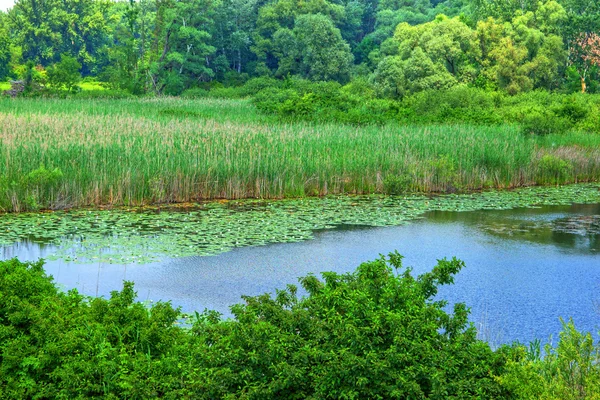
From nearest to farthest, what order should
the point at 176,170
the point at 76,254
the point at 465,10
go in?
the point at 76,254, the point at 176,170, the point at 465,10

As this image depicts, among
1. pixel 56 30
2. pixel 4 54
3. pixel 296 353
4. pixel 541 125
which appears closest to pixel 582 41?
pixel 541 125

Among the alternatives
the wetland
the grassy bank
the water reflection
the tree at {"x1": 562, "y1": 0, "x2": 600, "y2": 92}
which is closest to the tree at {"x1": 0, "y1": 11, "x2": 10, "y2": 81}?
the tree at {"x1": 562, "y1": 0, "x2": 600, "y2": 92}

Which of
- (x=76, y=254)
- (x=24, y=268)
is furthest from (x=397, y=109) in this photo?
(x=24, y=268)

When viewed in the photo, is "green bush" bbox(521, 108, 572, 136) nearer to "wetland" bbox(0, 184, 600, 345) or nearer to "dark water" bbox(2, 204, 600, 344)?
"wetland" bbox(0, 184, 600, 345)

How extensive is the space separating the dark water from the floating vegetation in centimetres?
32

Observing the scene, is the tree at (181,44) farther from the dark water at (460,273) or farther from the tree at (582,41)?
the dark water at (460,273)

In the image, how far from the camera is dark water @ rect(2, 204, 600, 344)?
7324 millimetres

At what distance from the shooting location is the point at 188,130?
16188 millimetres

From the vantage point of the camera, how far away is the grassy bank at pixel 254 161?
12.1m

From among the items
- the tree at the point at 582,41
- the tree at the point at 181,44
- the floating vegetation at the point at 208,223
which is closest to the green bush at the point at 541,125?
the floating vegetation at the point at 208,223

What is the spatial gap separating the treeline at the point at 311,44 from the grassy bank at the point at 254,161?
1421 cm

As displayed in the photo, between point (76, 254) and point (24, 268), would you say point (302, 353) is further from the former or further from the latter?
point (76, 254)

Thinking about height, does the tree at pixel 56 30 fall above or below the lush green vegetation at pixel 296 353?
above

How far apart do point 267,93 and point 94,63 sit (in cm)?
4013
